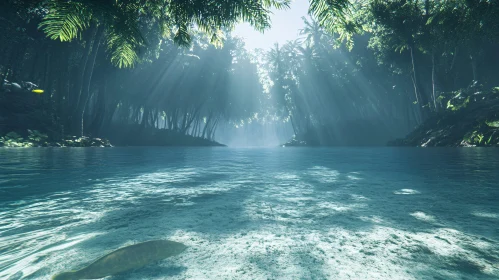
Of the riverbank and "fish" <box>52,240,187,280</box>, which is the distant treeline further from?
"fish" <box>52,240,187,280</box>

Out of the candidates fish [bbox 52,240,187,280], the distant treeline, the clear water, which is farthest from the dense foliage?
the distant treeline

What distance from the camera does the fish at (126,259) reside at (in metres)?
1.14

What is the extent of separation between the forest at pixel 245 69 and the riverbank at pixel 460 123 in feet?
0.33

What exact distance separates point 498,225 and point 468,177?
101 inches

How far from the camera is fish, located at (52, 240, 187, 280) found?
114cm

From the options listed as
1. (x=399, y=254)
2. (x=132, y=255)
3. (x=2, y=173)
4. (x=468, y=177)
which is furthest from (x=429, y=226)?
(x=2, y=173)

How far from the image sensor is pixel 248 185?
349 cm

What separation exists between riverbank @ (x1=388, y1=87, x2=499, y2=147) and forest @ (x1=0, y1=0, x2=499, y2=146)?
0.33 ft

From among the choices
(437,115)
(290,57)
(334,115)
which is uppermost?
(290,57)

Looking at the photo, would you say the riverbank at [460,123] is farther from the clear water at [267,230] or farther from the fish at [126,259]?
the fish at [126,259]

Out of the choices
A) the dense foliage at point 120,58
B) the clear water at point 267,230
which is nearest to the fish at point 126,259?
the clear water at point 267,230

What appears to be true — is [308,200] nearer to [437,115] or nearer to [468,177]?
[468,177]

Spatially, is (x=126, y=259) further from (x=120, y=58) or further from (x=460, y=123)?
(x=460, y=123)

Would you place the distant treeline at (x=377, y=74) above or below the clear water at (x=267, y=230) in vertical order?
above
